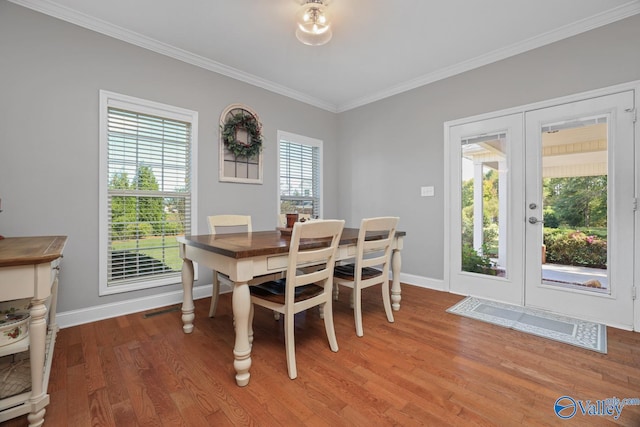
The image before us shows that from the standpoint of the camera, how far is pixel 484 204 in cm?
315

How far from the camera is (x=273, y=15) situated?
2414mm

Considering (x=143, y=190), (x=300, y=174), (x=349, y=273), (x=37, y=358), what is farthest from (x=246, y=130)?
(x=37, y=358)

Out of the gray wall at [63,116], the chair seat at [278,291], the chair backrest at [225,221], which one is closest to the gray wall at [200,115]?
the gray wall at [63,116]

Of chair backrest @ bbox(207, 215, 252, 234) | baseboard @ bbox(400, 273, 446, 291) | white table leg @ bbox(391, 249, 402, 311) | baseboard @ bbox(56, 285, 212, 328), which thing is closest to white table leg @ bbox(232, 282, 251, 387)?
chair backrest @ bbox(207, 215, 252, 234)

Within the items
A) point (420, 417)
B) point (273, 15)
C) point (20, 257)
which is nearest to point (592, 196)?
point (420, 417)

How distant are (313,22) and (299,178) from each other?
2202 millimetres

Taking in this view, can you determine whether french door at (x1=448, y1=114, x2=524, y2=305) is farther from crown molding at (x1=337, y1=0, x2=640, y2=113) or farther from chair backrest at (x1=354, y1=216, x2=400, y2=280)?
chair backrest at (x1=354, y1=216, x2=400, y2=280)

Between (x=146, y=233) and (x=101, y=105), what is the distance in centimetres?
122

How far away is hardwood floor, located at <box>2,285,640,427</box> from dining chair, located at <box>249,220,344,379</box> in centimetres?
22

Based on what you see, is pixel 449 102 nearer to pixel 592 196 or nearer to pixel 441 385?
pixel 592 196

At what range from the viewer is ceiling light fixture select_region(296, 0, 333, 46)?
7.26 feet

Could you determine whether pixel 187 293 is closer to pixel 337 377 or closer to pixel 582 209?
pixel 337 377

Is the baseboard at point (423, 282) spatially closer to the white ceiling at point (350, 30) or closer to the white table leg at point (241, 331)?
the white ceiling at point (350, 30)

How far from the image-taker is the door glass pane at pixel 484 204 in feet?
9.89
